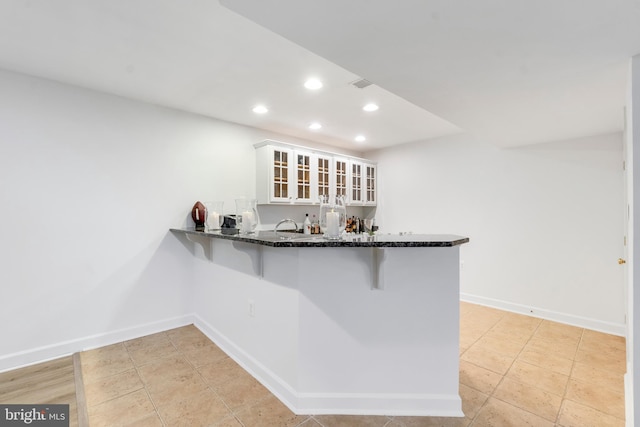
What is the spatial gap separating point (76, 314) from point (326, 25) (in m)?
3.14

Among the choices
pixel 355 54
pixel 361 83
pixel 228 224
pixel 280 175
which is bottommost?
pixel 228 224

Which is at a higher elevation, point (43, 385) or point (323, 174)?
point (323, 174)

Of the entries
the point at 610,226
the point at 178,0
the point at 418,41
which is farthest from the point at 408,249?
the point at 610,226

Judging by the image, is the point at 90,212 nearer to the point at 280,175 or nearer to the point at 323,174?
the point at 280,175

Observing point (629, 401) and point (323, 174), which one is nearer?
point (629, 401)

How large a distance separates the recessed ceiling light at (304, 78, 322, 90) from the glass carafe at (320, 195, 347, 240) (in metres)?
1.18

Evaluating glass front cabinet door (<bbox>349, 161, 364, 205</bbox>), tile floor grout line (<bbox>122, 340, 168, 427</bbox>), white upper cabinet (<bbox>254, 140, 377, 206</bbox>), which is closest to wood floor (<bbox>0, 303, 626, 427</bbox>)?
tile floor grout line (<bbox>122, 340, 168, 427</bbox>)

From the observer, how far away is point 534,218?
356 centimetres

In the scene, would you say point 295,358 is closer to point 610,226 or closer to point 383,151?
point 610,226

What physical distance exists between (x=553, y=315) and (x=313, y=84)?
12.4ft

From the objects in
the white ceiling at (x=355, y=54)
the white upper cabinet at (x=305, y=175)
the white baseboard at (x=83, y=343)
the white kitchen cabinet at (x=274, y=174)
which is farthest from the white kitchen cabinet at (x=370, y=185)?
the white baseboard at (x=83, y=343)

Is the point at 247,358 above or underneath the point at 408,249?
underneath

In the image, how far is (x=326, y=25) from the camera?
1.31 metres

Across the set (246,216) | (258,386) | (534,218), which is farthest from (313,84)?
(534,218)
